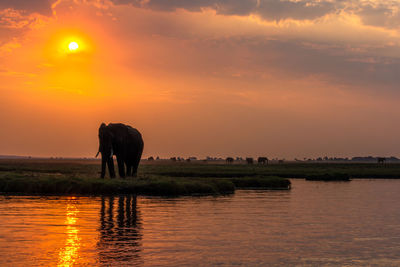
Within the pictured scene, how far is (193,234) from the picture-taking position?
768 inches

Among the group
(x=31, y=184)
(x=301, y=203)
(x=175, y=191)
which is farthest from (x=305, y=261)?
(x=31, y=184)

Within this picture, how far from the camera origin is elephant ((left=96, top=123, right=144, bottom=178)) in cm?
3962

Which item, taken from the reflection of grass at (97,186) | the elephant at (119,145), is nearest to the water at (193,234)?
the reflection of grass at (97,186)

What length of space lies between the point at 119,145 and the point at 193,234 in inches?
885

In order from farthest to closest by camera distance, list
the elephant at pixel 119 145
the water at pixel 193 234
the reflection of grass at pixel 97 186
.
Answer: the elephant at pixel 119 145 < the reflection of grass at pixel 97 186 < the water at pixel 193 234

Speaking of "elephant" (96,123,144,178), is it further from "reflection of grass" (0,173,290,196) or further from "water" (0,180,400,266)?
"water" (0,180,400,266)

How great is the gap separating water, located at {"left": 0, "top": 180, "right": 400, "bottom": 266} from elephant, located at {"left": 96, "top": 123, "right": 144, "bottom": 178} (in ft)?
29.5

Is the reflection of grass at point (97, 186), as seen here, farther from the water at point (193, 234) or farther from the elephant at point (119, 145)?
the water at point (193, 234)

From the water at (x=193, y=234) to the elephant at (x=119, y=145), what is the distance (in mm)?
8980

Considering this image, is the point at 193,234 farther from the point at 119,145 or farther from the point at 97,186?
the point at 119,145

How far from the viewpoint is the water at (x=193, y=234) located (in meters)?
15.2

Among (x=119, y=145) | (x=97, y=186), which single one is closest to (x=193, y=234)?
(x=97, y=186)

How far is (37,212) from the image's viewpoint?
24.8 metres

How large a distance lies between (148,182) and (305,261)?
24.5 meters
